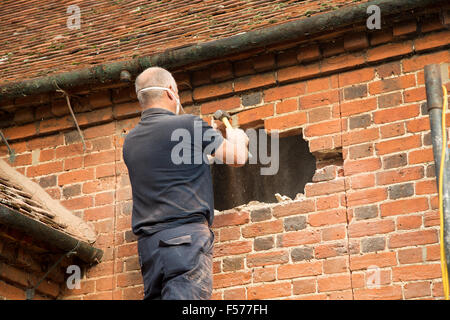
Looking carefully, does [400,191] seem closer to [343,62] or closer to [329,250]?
[329,250]

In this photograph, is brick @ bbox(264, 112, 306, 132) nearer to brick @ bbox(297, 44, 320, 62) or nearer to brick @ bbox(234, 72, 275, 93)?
brick @ bbox(234, 72, 275, 93)

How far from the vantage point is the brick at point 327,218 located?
586 centimetres

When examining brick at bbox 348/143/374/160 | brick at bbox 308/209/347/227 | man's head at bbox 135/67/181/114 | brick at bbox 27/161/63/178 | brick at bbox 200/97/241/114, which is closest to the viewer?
man's head at bbox 135/67/181/114

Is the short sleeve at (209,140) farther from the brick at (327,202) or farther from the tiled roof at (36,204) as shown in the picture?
the tiled roof at (36,204)

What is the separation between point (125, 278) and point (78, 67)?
1.89 meters

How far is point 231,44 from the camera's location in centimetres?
627

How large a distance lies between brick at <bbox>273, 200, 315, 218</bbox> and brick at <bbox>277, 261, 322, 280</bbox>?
41 cm

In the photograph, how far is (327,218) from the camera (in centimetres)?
589

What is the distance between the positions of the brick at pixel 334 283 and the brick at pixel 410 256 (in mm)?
395

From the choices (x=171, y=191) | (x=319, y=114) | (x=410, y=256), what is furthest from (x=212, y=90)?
(x=410, y=256)

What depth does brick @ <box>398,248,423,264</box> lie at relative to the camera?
551 centimetres

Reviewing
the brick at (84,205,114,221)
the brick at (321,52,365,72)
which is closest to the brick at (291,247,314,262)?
the brick at (321,52,365,72)

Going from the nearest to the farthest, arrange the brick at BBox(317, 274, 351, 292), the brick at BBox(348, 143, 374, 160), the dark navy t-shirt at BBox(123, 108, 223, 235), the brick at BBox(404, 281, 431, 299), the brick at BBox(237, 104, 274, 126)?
the dark navy t-shirt at BBox(123, 108, 223, 235)
the brick at BBox(404, 281, 431, 299)
the brick at BBox(317, 274, 351, 292)
the brick at BBox(348, 143, 374, 160)
the brick at BBox(237, 104, 274, 126)

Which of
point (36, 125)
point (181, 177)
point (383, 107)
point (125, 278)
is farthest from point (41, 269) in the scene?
point (383, 107)
